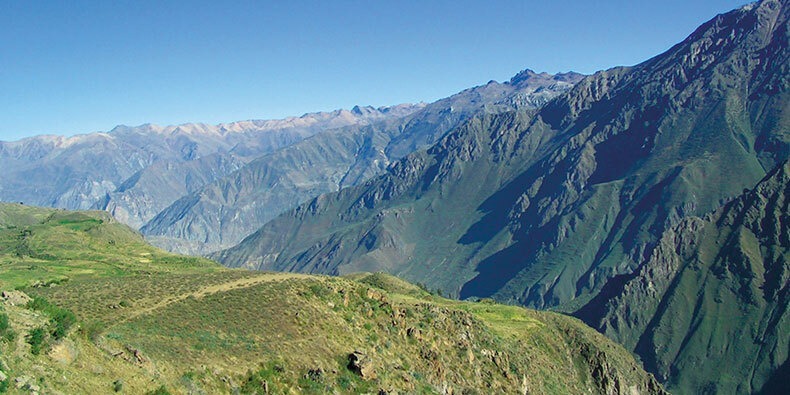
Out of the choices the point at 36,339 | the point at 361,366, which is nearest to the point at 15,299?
the point at 36,339

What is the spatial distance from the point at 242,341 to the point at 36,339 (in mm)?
24843

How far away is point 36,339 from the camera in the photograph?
161 ft

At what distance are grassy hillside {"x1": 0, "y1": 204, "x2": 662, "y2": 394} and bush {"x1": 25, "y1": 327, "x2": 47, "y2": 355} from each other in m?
0.09

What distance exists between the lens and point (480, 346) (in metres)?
103

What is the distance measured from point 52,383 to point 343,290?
162 feet

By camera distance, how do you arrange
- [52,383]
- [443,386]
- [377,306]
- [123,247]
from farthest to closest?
1. [123,247]
2. [377,306]
3. [443,386]
4. [52,383]

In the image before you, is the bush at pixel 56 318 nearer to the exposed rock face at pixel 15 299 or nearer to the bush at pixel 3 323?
the exposed rock face at pixel 15 299

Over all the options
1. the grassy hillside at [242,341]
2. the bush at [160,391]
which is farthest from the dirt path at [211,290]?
the bush at [160,391]

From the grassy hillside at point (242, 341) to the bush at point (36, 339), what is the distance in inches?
3.5

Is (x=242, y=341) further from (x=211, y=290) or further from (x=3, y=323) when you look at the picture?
(x=3, y=323)

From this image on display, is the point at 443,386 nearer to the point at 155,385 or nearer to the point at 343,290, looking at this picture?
the point at 343,290

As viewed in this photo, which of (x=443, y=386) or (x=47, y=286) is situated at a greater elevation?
(x=47, y=286)

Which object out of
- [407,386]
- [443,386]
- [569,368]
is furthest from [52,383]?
[569,368]

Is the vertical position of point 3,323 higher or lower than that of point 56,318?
higher
